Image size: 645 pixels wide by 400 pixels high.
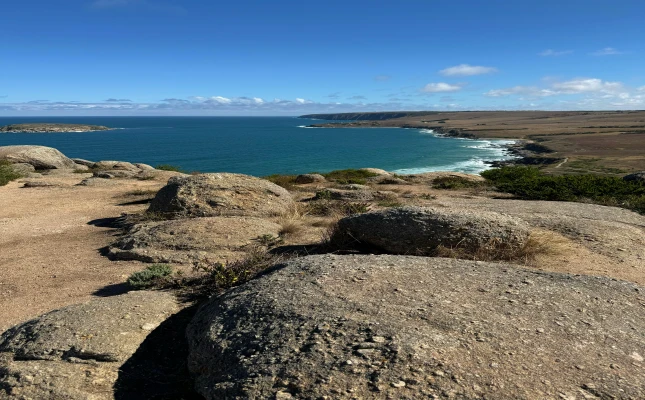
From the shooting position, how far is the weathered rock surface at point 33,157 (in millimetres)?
29047

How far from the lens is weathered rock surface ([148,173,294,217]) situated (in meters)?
12.2

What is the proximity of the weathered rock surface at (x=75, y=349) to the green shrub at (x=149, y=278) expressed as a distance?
4.74 feet

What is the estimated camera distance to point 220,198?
12.4m

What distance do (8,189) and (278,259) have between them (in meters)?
18.1

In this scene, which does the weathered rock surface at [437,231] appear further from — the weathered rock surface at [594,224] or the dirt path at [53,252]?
the dirt path at [53,252]

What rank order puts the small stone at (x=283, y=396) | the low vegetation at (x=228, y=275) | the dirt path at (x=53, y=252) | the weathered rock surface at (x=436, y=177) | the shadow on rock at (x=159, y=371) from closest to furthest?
the small stone at (x=283, y=396), the shadow on rock at (x=159, y=371), the low vegetation at (x=228, y=275), the dirt path at (x=53, y=252), the weathered rock surface at (x=436, y=177)

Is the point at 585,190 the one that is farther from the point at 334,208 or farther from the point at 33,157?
the point at 33,157

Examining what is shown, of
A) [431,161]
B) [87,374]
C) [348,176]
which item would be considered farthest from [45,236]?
[431,161]

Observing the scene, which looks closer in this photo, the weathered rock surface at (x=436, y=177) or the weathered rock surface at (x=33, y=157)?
the weathered rock surface at (x=436, y=177)

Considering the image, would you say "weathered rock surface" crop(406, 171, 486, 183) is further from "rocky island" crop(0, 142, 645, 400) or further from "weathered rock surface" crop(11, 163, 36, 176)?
"weathered rock surface" crop(11, 163, 36, 176)

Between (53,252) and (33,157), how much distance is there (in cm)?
2425

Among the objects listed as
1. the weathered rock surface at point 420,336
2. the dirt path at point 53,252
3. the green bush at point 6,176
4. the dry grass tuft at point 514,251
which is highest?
the weathered rock surface at point 420,336

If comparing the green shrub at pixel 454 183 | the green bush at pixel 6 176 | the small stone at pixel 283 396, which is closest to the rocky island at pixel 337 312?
→ the small stone at pixel 283 396

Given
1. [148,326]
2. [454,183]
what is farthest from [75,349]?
[454,183]
